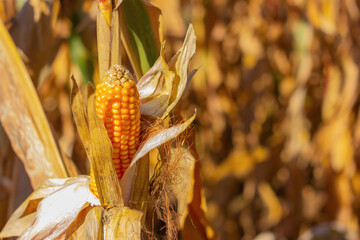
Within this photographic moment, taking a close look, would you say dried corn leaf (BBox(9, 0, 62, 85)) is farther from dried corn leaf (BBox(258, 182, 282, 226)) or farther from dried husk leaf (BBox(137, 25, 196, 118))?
dried corn leaf (BBox(258, 182, 282, 226))

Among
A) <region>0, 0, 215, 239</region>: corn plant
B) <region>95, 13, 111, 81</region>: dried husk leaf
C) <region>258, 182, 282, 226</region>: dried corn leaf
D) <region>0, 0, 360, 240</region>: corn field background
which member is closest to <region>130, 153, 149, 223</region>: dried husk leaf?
<region>0, 0, 215, 239</region>: corn plant

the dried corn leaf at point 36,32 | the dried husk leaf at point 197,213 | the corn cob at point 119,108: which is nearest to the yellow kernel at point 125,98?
the corn cob at point 119,108

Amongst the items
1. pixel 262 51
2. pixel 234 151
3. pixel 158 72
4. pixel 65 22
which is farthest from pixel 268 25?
pixel 158 72

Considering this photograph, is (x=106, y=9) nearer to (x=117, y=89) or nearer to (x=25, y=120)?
(x=117, y=89)

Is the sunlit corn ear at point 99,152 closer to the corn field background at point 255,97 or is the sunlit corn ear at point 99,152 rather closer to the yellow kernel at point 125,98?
the yellow kernel at point 125,98

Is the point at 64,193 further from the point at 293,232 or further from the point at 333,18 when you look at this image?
the point at 293,232

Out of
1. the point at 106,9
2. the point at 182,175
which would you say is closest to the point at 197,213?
the point at 182,175

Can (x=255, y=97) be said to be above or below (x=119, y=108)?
below
